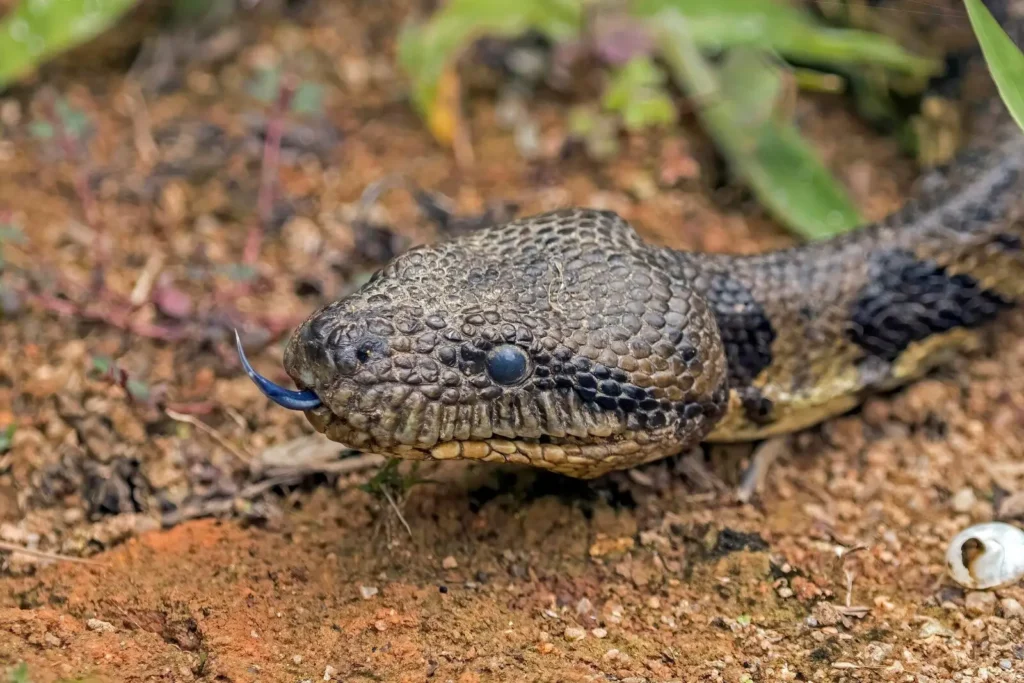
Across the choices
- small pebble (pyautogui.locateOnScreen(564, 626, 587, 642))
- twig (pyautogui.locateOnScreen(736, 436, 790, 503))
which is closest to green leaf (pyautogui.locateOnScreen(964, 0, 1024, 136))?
twig (pyautogui.locateOnScreen(736, 436, 790, 503))

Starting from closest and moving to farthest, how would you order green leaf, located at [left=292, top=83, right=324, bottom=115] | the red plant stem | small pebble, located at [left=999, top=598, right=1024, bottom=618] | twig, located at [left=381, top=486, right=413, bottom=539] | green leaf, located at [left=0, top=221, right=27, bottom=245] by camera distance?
small pebble, located at [left=999, top=598, right=1024, bottom=618] → twig, located at [left=381, top=486, right=413, bottom=539] → green leaf, located at [left=0, top=221, right=27, bottom=245] → the red plant stem → green leaf, located at [left=292, top=83, right=324, bottom=115]

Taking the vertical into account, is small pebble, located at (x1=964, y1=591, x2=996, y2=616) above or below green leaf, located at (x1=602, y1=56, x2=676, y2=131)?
below

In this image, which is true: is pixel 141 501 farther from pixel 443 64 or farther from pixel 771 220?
pixel 771 220

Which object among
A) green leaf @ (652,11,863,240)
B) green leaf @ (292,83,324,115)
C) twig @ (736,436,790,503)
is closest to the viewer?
twig @ (736,436,790,503)

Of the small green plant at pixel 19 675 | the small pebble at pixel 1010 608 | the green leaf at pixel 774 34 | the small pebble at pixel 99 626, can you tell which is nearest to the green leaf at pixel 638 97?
the green leaf at pixel 774 34

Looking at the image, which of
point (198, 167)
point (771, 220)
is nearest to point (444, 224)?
point (198, 167)

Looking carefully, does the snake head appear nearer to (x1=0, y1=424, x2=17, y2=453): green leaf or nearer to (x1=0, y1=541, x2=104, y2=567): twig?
(x1=0, y1=541, x2=104, y2=567): twig
